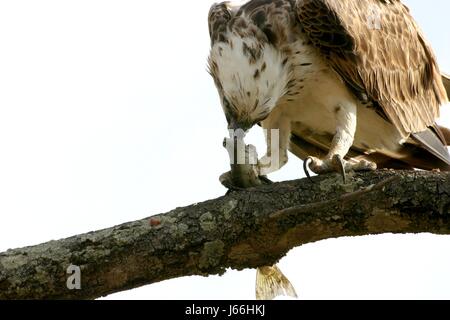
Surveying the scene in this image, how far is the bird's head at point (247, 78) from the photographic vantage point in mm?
6477

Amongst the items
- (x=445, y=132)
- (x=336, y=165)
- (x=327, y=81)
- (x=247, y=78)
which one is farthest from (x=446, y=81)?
(x=336, y=165)

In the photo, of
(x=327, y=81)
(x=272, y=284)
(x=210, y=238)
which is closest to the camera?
(x=210, y=238)

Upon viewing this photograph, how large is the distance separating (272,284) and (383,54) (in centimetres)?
235

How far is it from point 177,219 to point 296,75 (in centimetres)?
189

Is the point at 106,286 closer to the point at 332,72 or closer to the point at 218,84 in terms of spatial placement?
the point at 218,84

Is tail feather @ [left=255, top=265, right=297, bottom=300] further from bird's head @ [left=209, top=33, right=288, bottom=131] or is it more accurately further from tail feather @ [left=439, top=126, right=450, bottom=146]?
tail feather @ [left=439, top=126, right=450, bottom=146]

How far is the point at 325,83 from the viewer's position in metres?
6.92

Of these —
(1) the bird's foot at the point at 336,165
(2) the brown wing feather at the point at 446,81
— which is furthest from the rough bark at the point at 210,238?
(2) the brown wing feather at the point at 446,81

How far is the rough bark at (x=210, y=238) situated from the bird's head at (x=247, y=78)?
1253 mm

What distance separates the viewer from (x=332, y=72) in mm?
6910

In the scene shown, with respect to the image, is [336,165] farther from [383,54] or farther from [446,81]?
[446,81]

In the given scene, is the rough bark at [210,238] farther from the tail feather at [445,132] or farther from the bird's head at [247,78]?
the tail feather at [445,132]
